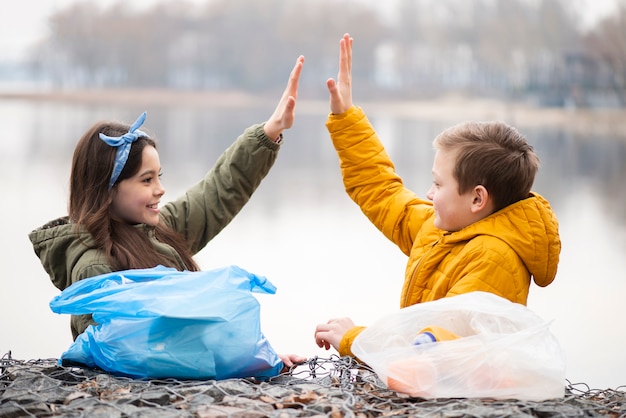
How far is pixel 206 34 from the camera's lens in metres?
11.4

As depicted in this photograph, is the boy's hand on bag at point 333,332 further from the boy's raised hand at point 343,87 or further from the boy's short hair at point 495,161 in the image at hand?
the boy's raised hand at point 343,87

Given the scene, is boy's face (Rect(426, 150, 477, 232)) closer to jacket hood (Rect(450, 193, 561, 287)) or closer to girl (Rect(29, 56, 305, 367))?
jacket hood (Rect(450, 193, 561, 287))

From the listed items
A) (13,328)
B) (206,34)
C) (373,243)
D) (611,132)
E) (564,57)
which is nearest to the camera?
(13,328)

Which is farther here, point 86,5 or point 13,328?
point 86,5

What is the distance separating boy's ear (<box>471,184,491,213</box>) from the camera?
1.40 metres

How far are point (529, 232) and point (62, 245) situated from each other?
2.51 ft

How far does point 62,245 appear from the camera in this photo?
4.98 feet

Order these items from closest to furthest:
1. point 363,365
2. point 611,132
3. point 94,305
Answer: point 94,305 → point 363,365 → point 611,132

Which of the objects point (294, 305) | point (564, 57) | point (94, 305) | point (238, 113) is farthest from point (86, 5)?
point (94, 305)

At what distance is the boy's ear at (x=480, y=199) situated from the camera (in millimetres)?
1396

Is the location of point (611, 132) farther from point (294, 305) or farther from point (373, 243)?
point (294, 305)


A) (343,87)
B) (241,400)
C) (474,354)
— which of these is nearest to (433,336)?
(474,354)

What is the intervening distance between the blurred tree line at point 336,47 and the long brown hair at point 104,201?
8.30 metres

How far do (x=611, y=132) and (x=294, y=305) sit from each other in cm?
751
